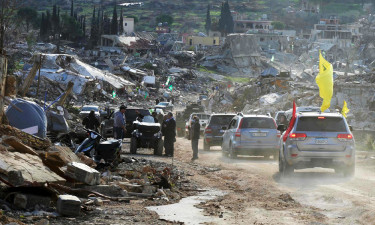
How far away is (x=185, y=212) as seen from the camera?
40.5 feet

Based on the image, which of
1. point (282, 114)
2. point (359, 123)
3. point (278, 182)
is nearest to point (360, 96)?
point (359, 123)

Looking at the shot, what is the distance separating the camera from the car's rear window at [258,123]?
26.1 meters

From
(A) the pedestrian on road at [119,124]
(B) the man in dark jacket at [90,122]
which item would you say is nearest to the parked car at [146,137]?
(A) the pedestrian on road at [119,124]

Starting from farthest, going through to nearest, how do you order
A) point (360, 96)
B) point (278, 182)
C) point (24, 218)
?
1. point (360, 96)
2. point (278, 182)
3. point (24, 218)

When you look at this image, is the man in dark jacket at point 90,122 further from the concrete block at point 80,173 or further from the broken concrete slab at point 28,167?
the concrete block at point 80,173

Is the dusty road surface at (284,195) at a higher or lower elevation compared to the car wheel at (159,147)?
higher

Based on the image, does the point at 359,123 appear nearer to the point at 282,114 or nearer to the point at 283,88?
the point at 283,88

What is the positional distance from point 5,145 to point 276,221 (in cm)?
554

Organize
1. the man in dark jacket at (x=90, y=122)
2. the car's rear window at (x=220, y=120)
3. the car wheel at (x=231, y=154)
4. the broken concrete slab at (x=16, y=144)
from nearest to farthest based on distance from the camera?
the broken concrete slab at (x=16, y=144), the car wheel at (x=231, y=154), the man in dark jacket at (x=90, y=122), the car's rear window at (x=220, y=120)

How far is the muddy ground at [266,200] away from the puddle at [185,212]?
0.42ft

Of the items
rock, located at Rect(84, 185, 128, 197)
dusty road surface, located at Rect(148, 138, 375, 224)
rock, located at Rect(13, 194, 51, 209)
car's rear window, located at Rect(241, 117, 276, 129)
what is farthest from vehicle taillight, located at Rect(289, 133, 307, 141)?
rock, located at Rect(13, 194, 51, 209)

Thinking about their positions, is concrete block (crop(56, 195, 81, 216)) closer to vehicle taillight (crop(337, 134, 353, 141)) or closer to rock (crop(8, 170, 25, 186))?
rock (crop(8, 170, 25, 186))

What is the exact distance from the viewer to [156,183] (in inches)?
611

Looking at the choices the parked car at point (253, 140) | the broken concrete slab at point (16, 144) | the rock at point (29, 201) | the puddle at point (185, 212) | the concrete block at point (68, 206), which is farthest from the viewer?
the parked car at point (253, 140)
